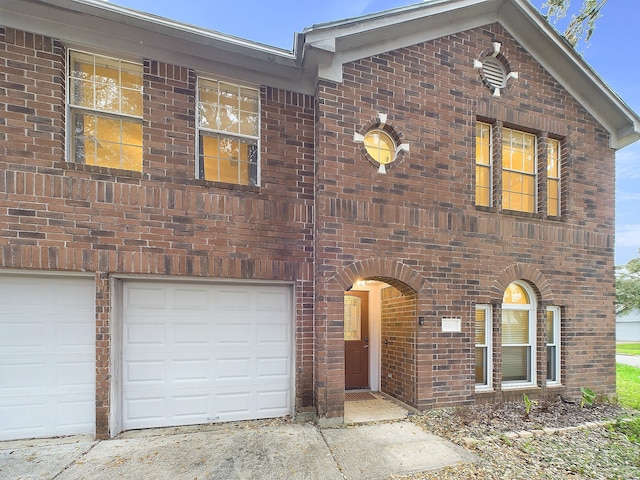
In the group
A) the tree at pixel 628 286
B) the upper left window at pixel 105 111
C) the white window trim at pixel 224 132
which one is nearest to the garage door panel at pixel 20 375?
the upper left window at pixel 105 111

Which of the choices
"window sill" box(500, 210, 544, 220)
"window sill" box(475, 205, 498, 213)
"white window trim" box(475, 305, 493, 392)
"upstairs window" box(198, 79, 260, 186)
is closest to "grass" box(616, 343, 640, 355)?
"window sill" box(500, 210, 544, 220)

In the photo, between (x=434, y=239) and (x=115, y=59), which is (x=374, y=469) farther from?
(x=115, y=59)

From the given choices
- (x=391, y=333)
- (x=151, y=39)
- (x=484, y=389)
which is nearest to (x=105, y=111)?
(x=151, y=39)

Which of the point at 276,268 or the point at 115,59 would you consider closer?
the point at 115,59

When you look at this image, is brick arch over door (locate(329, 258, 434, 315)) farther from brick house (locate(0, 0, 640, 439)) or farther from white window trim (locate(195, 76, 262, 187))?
white window trim (locate(195, 76, 262, 187))

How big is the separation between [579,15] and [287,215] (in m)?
7.34

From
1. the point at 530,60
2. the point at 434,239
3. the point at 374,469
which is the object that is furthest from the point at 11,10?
the point at 530,60

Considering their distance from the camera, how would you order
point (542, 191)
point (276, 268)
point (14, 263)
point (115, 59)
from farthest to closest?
point (542, 191) < point (276, 268) < point (115, 59) < point (14, 263)

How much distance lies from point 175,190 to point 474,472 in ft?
17.7

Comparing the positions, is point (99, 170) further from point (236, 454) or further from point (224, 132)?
point (236, 454)

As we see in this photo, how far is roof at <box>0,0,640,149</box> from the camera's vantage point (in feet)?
Result: 15.4

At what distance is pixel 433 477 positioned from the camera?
3.90m

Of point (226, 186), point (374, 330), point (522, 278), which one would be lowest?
point (374, 330)

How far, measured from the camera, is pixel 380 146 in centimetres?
604
